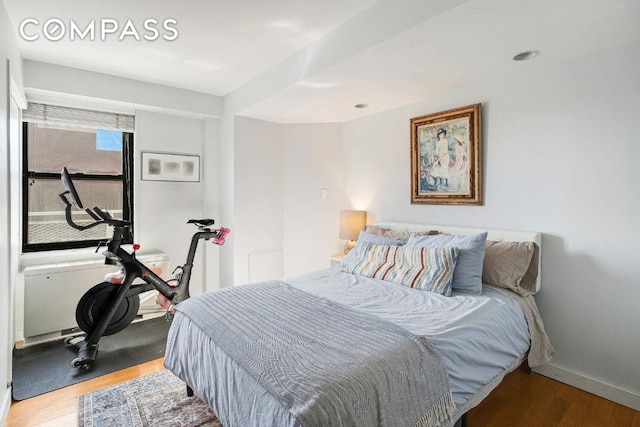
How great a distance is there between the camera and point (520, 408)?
81.3 inches

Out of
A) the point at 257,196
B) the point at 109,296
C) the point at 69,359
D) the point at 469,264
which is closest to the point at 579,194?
the point at 469,264

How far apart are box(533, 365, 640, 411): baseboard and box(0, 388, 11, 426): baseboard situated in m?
3.53

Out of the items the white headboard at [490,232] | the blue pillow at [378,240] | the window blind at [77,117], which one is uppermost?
the window blind at [77,117]

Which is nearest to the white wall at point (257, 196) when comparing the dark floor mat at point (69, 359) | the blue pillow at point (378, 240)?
the dark floor mat at point (69, 359)

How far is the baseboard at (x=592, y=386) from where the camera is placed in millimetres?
2068

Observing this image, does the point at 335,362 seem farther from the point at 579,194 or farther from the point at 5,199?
the point at 5,199

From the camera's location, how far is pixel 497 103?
8.74 ft

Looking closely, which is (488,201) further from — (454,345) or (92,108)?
(92,108)

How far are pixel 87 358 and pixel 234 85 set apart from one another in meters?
2.86

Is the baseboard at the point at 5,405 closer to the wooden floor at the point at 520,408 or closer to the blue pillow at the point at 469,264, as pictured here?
the wooden floor at the point at 520,408

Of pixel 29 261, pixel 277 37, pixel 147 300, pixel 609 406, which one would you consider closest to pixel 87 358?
pixel 147 300

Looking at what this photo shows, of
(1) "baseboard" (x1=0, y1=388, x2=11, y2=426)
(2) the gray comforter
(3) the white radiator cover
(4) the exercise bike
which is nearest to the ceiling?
(4) the exercise bike

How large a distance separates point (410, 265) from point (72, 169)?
11.6 ft

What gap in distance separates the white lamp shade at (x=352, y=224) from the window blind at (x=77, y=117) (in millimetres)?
2604
